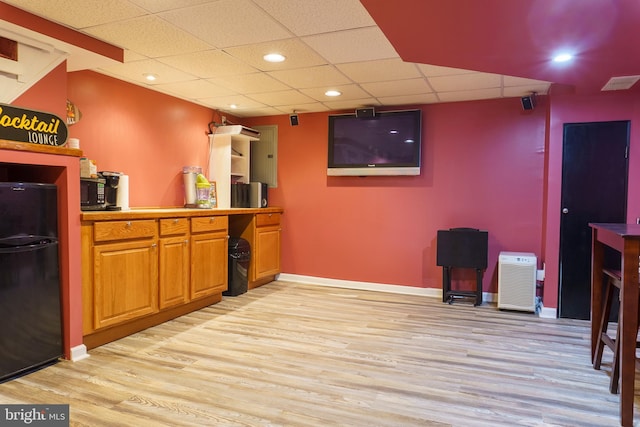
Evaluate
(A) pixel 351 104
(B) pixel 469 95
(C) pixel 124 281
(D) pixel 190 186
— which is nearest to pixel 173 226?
(C) pixel 124 281

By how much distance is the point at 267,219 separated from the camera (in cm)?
519

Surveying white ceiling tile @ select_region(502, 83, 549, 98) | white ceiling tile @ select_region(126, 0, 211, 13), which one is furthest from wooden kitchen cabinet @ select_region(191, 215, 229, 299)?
white ceiling tile @ select_region(502, 83, 549, 98)

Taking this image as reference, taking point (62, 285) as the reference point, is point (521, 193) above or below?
above

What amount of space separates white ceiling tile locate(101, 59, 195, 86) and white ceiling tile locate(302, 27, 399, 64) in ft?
4.57

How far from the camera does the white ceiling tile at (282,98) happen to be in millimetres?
4391

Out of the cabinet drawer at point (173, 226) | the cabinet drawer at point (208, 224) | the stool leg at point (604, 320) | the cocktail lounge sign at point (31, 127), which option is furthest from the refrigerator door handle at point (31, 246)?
the stool leg at point (604, 320)

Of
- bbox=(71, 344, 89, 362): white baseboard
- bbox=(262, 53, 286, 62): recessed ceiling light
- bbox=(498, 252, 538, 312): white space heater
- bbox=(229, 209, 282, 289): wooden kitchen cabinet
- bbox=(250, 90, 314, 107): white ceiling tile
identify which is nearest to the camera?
bbox=(71, 344, 89, 362): white baseboard

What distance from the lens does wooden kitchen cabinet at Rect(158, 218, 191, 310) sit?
3.49 metres

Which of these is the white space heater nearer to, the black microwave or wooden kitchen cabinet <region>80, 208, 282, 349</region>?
wooden kitchen cabinet <region>80, 208, 282, 349</region>

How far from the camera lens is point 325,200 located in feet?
17.6

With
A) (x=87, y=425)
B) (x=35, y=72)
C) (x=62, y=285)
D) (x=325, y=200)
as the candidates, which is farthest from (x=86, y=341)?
(x=325, y=200)

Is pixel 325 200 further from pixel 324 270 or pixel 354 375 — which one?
pixel 354 375

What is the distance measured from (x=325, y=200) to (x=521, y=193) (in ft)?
7.61

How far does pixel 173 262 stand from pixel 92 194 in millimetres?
874
